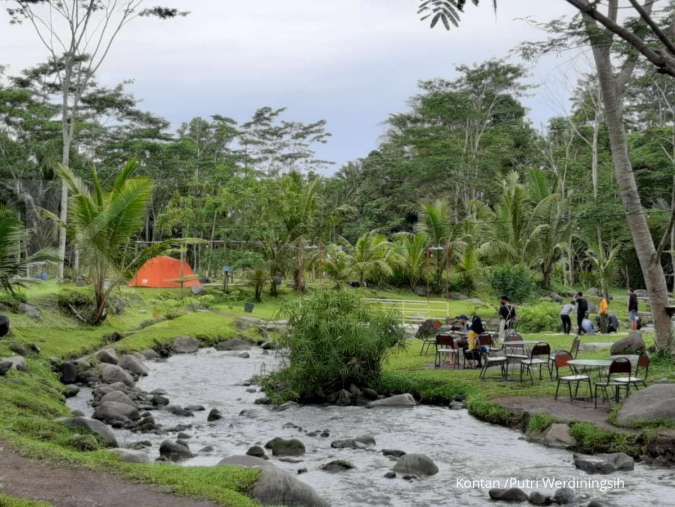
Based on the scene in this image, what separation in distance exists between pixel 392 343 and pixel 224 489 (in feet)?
24.9

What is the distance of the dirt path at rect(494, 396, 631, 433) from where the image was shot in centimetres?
1017

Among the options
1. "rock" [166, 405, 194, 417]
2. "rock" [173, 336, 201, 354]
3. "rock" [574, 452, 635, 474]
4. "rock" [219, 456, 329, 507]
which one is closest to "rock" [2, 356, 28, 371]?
"rock" [166, 405, 194, 417]

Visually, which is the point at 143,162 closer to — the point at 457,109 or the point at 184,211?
the point at 184,211

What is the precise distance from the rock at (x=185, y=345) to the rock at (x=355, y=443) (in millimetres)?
10908

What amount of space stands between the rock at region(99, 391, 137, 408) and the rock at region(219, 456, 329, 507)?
5834 mm

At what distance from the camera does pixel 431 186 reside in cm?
4491

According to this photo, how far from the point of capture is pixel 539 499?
7.59 m

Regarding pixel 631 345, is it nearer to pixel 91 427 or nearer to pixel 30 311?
pixel 91 427

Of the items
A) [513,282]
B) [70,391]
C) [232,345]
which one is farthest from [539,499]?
[513,282]

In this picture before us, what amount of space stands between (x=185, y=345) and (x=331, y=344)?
8.69 metres

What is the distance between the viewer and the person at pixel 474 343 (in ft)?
49.4

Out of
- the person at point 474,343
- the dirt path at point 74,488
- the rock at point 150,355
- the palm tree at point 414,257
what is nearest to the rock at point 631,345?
the person at point 474,343

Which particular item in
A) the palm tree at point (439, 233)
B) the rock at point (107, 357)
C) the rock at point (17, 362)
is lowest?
the rock at point (107, 357)

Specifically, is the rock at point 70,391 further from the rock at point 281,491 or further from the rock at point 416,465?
the rock at point 281,491
